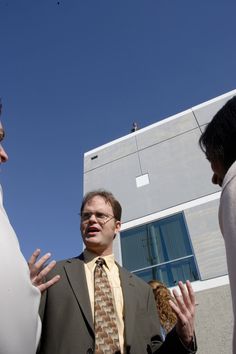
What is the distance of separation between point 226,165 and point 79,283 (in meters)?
1.19

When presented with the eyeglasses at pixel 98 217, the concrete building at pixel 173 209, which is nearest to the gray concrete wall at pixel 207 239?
the concrete building at pixel 173 209

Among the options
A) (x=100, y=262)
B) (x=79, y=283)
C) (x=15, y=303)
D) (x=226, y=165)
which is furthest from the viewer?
(x=100, y=262)

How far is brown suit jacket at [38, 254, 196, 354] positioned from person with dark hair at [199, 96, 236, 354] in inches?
35.9

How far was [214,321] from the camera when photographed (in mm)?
6191

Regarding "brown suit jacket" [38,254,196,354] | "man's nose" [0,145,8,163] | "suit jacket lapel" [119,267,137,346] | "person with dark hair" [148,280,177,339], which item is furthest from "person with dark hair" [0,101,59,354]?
"person with dark hair" [148,280,177,339]

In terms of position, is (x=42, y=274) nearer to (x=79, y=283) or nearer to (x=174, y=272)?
(x=79, y=283)

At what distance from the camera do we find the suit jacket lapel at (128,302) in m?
1.78

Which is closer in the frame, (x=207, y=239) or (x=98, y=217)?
(x=98, y=217)

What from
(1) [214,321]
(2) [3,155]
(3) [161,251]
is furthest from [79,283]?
(3) [161,251]

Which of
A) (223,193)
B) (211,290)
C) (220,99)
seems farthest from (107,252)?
(220,99)

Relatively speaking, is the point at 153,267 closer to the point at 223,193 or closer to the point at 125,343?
the point at 125,343

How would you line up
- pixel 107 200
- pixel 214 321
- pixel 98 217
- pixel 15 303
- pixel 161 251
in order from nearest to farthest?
pixel 15 303
pixel 98 217
pixel 107 200
pixel 214 321
pixel 161 251

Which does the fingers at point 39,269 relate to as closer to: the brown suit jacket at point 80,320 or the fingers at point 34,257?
the fingers at point 34,257

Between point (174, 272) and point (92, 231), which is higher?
point (92, 231)
